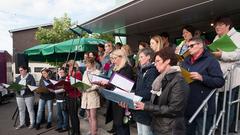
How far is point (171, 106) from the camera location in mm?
3436

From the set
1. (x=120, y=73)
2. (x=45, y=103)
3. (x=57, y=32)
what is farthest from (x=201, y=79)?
(x=57, y=32)

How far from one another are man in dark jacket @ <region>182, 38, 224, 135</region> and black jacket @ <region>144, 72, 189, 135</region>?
0.48 meters

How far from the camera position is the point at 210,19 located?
7824 mm

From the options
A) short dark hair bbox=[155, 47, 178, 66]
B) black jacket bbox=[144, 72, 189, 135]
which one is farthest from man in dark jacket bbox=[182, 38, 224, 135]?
black jacket bbox=[144, 72, 189, 135]

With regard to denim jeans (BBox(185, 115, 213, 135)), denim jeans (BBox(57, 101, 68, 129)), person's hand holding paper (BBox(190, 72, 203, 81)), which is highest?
person's hand holding paper (BBox(190, 72, 203, 81))

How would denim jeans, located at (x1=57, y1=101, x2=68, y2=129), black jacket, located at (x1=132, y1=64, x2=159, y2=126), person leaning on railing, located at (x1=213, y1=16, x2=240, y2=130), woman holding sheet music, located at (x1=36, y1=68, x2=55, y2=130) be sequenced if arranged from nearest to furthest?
1. person leaning on railing, located at (x1=213, y1=16, x2=240, y2=130)
2. black jacket, located at (x1=132, y1=64, x2=159, y2=126)
3. denim jeans, located at (x1=57, y1=101, x2=68, y2=129)
4. woman holding sheet music, located at (x1=36, y1=68, x2=55, y2=130)

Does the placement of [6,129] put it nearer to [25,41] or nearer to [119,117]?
[119,117]

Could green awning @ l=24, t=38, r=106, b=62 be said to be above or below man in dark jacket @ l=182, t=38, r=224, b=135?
above

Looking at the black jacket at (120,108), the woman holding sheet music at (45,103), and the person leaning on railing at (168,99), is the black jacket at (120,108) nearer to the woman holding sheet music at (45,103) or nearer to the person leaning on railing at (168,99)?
the person leaning on railing at (168,99)

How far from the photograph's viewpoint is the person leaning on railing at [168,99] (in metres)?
3.44

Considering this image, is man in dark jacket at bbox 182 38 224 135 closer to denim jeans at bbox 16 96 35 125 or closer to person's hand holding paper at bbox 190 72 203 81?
person's hand holding paper at bbox 190 72 203 81

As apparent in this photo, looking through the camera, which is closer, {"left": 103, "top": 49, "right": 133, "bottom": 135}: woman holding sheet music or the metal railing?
the metal railing

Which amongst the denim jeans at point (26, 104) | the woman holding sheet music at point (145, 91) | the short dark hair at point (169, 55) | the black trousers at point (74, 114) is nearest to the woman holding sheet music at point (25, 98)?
the denim jeans at point (26, 104)

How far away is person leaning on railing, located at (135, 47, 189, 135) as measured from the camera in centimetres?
344
